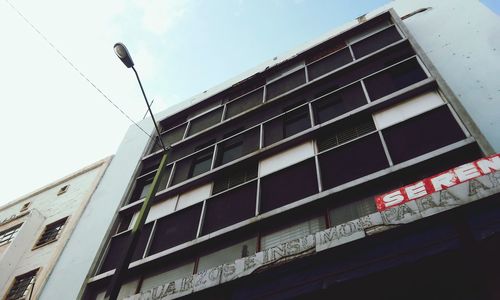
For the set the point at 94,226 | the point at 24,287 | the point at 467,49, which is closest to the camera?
the point at 467,49

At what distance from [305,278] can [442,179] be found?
290 cm

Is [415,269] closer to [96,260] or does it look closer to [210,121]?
[96,260]

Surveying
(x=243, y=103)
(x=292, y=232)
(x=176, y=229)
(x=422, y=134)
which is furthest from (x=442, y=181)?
(x=243, y=103)

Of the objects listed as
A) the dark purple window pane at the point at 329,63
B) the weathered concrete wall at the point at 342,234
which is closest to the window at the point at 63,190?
the weathered concrete wall at the point at 342,234

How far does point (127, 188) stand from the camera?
13.2m

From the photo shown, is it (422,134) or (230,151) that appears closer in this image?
(422,134)

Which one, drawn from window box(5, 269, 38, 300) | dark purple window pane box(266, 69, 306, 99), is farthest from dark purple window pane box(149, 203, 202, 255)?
window box(5, 269, 38, 300)

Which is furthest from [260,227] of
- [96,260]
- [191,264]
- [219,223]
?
[96,260]

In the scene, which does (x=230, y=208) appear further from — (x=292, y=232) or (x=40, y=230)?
(x=40, y=230)

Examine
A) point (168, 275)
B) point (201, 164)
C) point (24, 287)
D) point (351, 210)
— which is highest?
point (201, 164)

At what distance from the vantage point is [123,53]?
8.12 m

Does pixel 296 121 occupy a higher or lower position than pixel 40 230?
higher

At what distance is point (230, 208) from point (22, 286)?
978 centimetres

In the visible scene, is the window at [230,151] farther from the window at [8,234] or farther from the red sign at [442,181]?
the window at [8,234]
